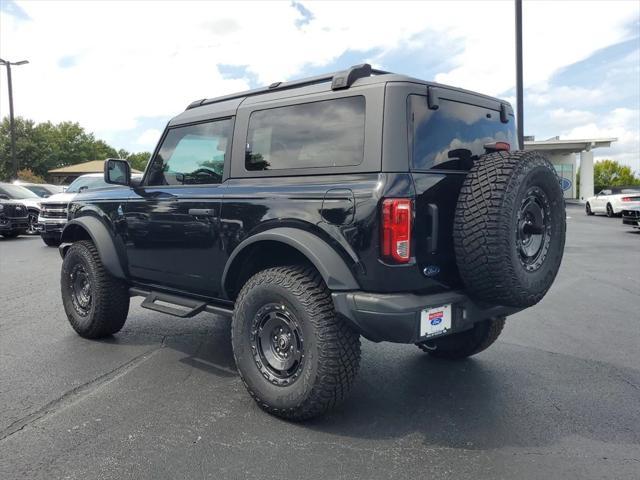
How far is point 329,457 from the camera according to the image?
2.82 meters

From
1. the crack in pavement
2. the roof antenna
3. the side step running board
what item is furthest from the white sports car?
the crack in pavement

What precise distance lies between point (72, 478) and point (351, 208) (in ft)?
6.44

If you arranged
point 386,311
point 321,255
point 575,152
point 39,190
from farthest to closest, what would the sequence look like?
point 575,152 < point 39,190 < point 321,255 < point 386,311

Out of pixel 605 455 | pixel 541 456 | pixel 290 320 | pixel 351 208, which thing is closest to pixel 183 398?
pixel 290 320

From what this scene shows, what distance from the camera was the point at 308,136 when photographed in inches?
135

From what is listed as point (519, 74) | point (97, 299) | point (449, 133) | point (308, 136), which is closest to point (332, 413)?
point (308, 136)

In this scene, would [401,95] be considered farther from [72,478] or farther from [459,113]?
[72,478]

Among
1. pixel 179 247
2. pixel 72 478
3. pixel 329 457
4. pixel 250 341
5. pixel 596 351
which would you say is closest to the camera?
pixel 72 478

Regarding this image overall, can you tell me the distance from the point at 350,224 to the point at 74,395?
2293mm

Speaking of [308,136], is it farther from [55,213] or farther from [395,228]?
[55,213]

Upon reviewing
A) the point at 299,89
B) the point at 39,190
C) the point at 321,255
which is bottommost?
the point at 321,255

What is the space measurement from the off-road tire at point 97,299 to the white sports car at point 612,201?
20.7m

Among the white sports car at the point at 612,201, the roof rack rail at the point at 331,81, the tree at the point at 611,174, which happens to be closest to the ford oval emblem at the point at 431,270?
the roof rack rail at the point at 331,81

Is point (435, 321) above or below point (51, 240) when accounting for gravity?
above
